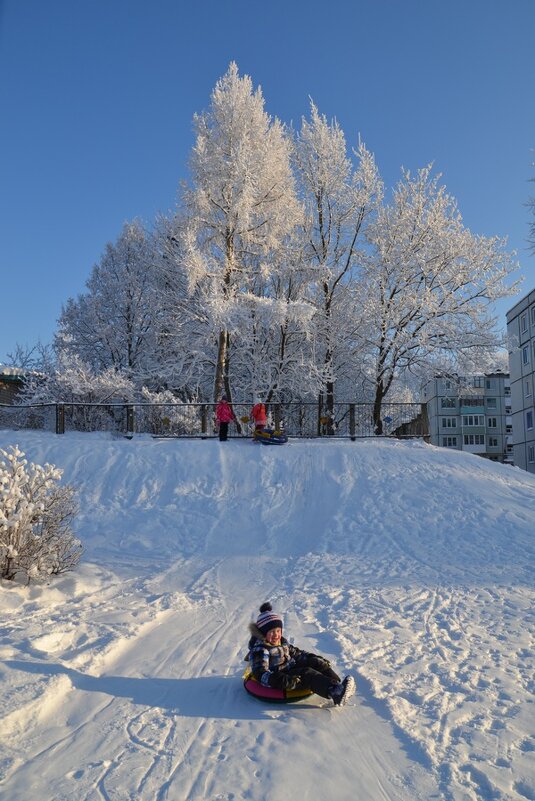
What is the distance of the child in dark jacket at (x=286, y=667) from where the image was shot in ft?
16.5

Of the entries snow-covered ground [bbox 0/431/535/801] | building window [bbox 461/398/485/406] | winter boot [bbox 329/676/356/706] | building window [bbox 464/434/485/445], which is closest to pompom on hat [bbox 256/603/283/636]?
snow-covered ground [bbox 0/431/535/801]

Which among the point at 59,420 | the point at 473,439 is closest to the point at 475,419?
the point at 473,439

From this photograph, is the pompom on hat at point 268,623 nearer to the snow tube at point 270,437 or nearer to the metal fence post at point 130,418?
the snow tube at point 270,437

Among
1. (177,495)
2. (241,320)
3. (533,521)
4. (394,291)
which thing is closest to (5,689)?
(177,495)

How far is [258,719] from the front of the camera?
16.0 ft

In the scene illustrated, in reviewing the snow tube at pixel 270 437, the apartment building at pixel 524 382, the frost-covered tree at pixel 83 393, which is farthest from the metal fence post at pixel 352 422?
the apartment building at pixel 524 382

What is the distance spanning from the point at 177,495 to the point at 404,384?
13.6 meters

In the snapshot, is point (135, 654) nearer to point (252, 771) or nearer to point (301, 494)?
point (252, 771)

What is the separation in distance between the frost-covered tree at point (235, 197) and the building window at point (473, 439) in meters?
57.2

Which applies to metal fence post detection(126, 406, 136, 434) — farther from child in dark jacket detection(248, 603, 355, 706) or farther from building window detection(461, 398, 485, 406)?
building window detection(461, 398, 485, 406)

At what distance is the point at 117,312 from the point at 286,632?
2358cm

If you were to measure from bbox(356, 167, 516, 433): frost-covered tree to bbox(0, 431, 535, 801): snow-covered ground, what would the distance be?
28.1 feet

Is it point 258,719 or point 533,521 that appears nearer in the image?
point 258,719

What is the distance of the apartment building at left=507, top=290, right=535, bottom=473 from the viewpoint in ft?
146
